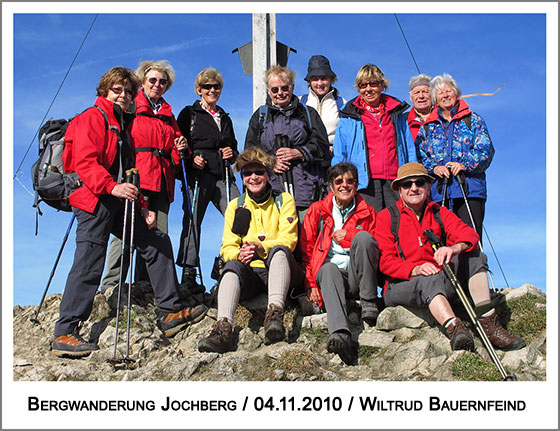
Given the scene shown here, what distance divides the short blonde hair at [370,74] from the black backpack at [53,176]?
3.37m

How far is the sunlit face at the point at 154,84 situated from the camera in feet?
27.5

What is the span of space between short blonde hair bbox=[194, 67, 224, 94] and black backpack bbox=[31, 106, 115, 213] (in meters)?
1.98

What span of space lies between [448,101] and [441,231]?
2256mm

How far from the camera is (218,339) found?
6.79m

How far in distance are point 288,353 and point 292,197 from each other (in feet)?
6.75

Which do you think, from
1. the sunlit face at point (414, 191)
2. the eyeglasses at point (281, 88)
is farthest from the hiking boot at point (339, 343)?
the eyeglasses at point (281, 88)

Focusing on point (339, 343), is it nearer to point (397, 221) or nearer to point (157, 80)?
point (397, 221)

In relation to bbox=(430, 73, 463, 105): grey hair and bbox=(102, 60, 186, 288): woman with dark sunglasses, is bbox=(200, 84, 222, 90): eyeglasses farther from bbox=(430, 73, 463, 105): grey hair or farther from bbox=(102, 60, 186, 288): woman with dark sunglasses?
bbox=(430, 73, 463, 105): grey hair

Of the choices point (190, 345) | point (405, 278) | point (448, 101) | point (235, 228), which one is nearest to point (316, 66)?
point (448, 101)

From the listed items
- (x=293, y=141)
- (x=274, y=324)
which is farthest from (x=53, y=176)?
(x=274, y=324)

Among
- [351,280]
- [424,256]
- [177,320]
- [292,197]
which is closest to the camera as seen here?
[424,256]

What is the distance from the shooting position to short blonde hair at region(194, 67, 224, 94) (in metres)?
8.96

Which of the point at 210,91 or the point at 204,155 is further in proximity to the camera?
the point at 210,91

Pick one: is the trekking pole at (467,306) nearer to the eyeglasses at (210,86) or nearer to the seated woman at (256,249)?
the seated woman at (256,249)
